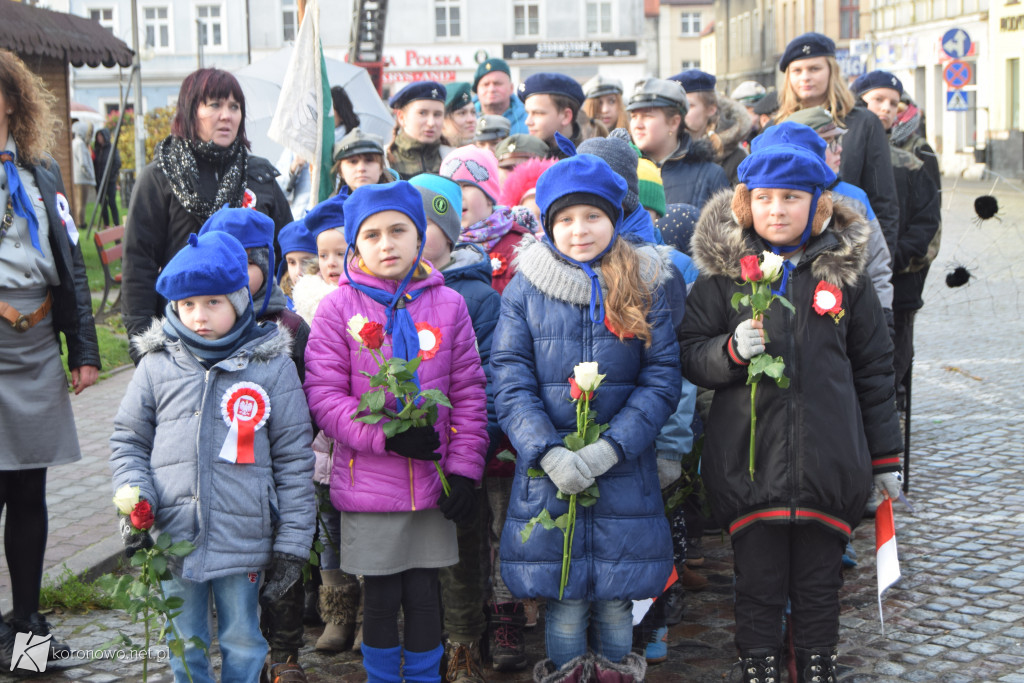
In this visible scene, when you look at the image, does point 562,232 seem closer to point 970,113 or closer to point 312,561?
point 312,561

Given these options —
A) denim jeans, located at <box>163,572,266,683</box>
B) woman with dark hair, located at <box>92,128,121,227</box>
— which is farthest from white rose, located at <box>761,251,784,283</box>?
woman with dark hair, located at <box>92,128,121,227</box>

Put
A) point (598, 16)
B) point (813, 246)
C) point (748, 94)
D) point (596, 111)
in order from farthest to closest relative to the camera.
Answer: point (598, 16), point (748, 94), point (596, 111), point (813, 246)

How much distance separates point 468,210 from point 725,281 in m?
1.33

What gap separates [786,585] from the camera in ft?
13.0

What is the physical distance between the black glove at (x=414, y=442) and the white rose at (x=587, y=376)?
1.70 feet

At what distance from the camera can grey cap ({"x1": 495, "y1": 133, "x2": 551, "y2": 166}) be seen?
5.71m

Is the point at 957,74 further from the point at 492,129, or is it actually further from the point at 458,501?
the point at 458,501

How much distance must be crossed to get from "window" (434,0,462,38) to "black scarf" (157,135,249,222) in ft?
183

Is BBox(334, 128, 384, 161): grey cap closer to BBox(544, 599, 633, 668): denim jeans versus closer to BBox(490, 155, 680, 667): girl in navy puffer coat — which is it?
BBox(490, 155, 680, 667): girl in navy puffer coat

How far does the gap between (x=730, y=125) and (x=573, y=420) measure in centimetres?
390

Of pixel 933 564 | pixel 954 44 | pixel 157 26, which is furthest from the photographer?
pixel 157 26

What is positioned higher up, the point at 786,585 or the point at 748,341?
the point at 748,341

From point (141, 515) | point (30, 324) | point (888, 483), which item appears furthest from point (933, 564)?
point (30, 324)

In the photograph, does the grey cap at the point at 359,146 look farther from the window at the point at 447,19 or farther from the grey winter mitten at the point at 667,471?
the window at the point at 447,19
